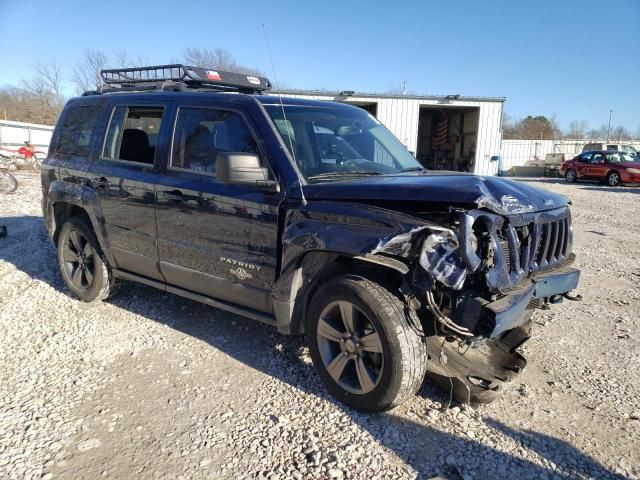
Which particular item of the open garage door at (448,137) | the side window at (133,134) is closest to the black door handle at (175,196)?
the side window at (133,134)

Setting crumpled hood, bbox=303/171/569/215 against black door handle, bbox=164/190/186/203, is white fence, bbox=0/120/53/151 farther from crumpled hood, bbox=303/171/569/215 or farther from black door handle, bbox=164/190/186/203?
crumpled hood, bbox=303/171/569/215

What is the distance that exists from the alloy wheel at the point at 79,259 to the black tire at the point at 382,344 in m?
3.04

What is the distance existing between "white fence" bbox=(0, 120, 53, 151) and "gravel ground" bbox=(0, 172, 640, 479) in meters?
19.9

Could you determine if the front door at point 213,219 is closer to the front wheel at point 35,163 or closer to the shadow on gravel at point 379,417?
the shadow on gravel at point 379,417

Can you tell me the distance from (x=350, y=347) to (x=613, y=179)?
23385 millimetres

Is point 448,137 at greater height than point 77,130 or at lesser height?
greater

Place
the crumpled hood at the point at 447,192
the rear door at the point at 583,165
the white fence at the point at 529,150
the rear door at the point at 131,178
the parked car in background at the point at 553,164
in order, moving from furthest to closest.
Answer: the white fence at the point at 529,150
the parked car in background at the point at 553,164
the rear door at the point at 583,165
the rear door at the point at 131,178
the crumpled hood at the point at 447,192

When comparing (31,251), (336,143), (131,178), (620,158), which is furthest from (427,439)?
(620,158)

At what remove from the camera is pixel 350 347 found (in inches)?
119

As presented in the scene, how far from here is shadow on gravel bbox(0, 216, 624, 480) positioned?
8.35ft

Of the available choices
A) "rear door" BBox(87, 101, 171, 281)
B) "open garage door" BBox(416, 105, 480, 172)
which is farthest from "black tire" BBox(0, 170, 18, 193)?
"open garage door" BBox(416, 105, 480, 172)

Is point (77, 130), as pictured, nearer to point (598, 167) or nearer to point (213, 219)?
point (213, 219)

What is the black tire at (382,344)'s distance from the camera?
2.76m

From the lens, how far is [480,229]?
271 centimetres
